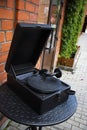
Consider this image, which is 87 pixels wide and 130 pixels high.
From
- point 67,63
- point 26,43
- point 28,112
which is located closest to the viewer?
point 28,112

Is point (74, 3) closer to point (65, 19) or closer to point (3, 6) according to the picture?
point (65, 19)

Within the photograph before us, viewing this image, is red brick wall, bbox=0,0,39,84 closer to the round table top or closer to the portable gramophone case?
the portable gramophone case

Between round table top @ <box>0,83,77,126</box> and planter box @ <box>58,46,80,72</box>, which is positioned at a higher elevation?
round table top @ <box>0,83,77,126</box>

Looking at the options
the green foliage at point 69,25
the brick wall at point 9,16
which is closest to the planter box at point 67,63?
the green foliage at point 69,25

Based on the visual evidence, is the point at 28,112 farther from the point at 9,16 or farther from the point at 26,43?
the point at 9,16

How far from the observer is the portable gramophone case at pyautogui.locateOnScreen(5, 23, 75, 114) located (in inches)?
42.1

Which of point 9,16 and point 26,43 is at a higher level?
point 9,16

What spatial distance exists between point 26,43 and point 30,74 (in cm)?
32

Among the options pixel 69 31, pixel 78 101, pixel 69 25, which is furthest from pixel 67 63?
pixel 78 101

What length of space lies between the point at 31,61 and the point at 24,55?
6.9 inches

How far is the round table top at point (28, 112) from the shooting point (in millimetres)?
1039

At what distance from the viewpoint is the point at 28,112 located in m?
1.09

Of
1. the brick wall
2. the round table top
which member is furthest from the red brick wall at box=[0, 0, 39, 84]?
the round table top

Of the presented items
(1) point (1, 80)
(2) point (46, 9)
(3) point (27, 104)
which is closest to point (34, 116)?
(3) point (27, 104)
